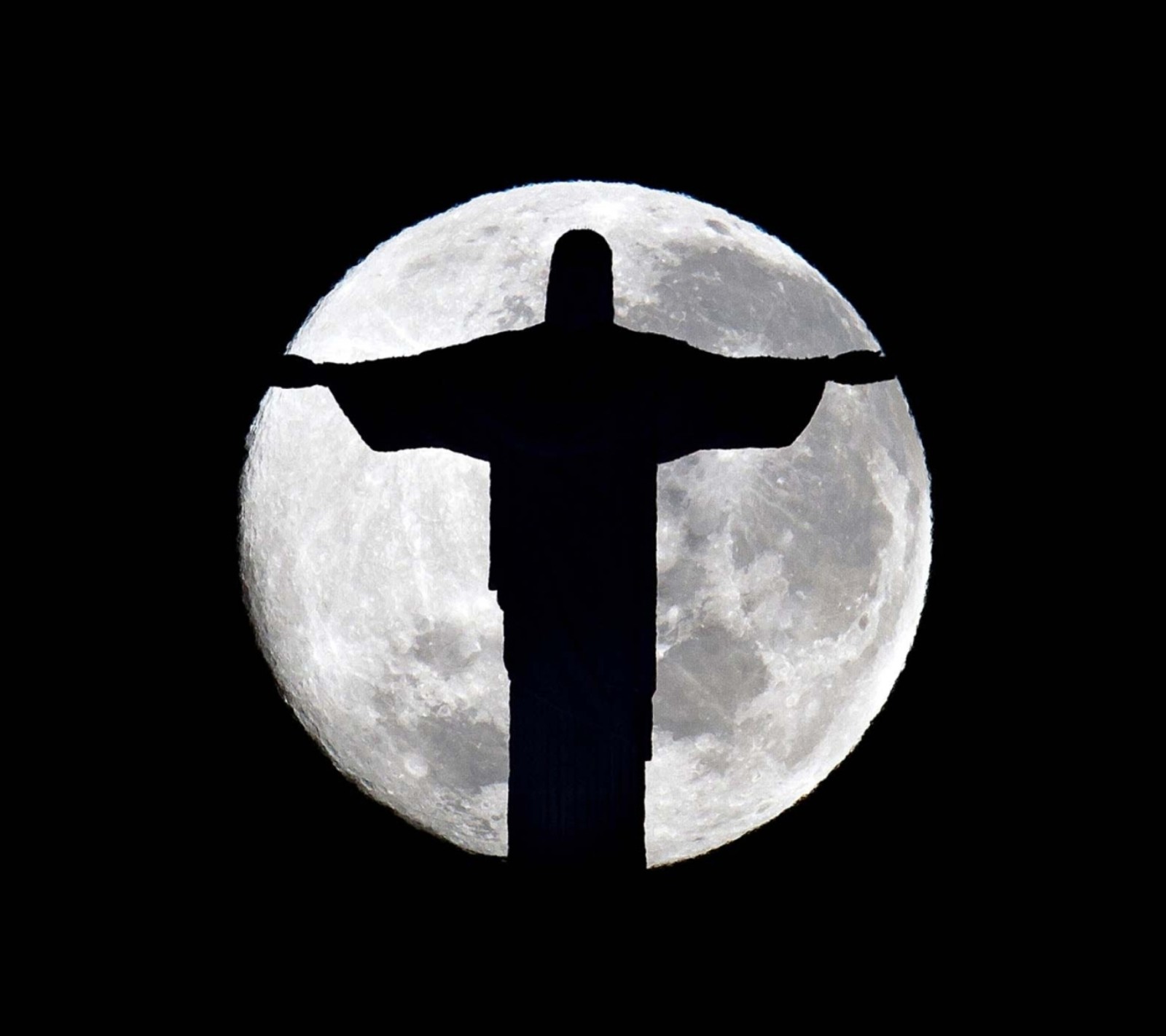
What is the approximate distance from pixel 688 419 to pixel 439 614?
1199 millimetres

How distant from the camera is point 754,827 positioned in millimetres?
7020

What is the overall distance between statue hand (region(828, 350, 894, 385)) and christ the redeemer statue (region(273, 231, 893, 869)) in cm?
18

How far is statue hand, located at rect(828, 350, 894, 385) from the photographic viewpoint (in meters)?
6.37

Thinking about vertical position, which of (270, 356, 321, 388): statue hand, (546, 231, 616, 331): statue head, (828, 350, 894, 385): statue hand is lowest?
(270, 356, 321, 388): statue hand

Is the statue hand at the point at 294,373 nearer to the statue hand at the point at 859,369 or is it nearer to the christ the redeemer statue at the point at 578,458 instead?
the christ the redeemer statue at the point at 578,458

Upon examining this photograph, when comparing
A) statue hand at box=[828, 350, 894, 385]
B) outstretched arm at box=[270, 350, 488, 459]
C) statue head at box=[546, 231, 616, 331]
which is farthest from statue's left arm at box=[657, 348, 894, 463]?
outstretched arm at box=[270, 350, 488, 459]

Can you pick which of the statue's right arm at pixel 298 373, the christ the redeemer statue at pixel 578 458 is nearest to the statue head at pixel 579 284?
the christ the redeemer statue at pixel 578 458

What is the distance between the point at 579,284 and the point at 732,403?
2.26ft

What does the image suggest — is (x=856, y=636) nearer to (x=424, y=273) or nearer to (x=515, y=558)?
(x=515, y=558)

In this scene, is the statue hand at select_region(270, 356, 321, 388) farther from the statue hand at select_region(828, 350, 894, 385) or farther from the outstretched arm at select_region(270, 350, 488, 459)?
the statue hand at select_region(828, 350, 894, 385)

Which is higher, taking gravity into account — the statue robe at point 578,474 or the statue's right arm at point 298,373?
the statue's right arm at point 298,373

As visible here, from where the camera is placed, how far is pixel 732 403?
604cm

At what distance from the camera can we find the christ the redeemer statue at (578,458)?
5.90m

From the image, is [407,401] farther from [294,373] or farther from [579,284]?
[579,284]
